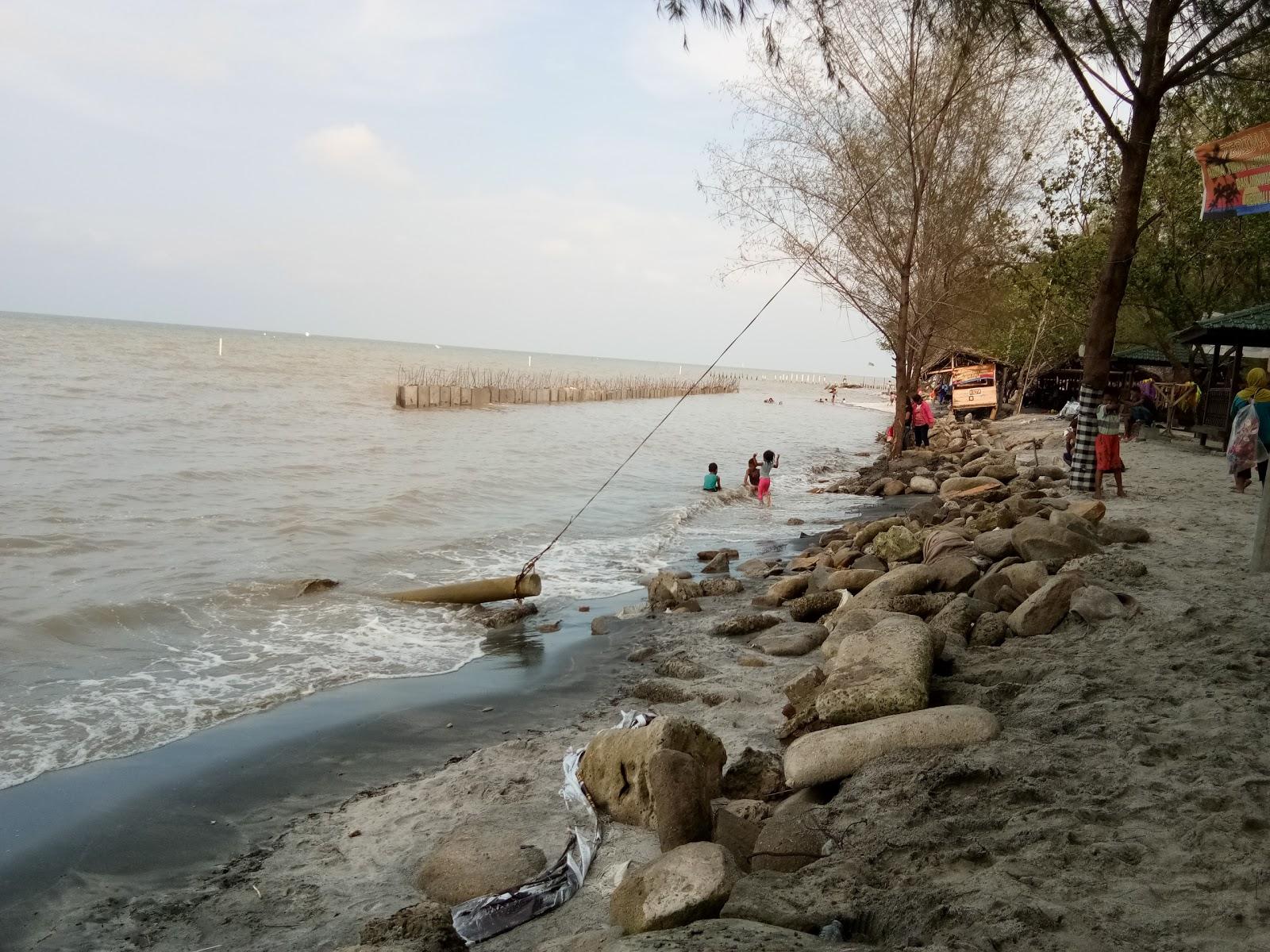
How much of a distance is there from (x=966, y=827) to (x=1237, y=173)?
21.9 ft

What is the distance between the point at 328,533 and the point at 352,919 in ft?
29.8

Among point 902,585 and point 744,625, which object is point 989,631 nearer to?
point 902,585

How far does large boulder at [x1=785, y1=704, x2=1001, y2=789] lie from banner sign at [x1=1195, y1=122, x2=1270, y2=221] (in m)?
5.44

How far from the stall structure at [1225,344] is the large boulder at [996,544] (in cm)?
888

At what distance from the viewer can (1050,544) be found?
743cm

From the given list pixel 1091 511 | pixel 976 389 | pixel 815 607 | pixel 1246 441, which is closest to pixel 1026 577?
pixel 815 607

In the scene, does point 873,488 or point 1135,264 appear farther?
point 1135,264

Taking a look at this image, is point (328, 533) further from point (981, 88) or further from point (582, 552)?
point (981, 88)

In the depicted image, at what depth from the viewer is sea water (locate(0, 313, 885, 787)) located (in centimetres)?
693

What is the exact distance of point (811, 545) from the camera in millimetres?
12734

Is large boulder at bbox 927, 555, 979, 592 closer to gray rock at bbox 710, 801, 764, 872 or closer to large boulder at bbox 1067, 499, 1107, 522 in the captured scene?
large boulder at bbox 1067, 499, 1107, 522

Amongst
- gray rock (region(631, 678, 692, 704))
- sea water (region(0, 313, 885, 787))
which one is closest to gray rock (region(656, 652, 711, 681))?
gray rock (region(631, 678, 692, 704))

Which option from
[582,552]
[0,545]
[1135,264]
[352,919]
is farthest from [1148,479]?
[0,545]

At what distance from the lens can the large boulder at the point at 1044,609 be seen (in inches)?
232
